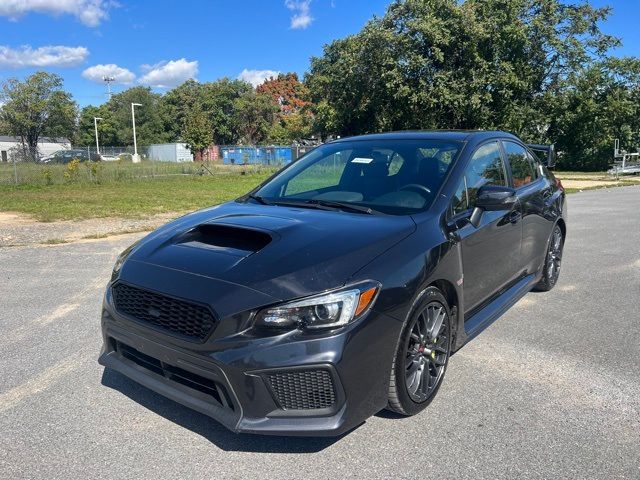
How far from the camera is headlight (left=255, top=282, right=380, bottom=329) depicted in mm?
2508

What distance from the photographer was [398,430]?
9.81 ft

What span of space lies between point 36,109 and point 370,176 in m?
72.2

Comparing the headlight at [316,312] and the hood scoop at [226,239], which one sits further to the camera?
the hood scoop at [226,239]

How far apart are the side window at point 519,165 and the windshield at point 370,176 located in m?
1.00

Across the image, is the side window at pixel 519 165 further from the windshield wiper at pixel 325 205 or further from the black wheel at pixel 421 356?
the black wheel at pixel 421 356

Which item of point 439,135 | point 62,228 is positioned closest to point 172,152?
point 62,228

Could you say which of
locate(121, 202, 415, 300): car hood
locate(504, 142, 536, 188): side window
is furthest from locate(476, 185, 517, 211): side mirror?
locate(504, 142, 536, 188): side window

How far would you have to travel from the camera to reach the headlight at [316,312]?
251cm

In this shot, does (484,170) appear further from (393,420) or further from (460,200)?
(393,420)

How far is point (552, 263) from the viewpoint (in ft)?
19.0

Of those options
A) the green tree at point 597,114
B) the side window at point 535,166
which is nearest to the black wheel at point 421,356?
the side window at point 535,166

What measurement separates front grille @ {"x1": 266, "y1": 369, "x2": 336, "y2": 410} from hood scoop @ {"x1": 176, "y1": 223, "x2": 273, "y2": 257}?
700mm

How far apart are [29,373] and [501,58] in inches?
1215

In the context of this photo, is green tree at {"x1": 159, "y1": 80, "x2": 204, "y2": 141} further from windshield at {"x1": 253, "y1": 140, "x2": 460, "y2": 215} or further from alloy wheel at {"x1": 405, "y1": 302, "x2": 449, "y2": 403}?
→ alloy wheel at {"x1": 405, "y1": 302, "x2": 449, "y2": 403}
